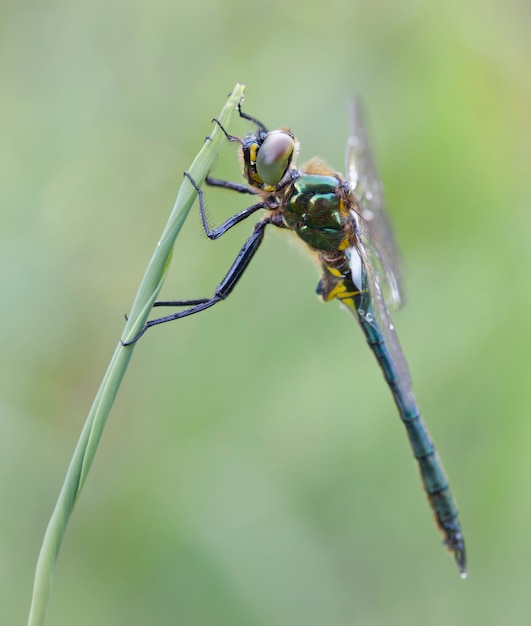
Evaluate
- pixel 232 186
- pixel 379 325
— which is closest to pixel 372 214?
pixel 379 325

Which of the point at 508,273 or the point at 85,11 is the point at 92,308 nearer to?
the point at 85,11

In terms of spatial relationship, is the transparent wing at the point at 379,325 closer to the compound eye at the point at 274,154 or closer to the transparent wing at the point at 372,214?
the transparent wing at the point at 372,214

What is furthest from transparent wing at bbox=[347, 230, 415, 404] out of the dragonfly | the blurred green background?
the blurred green background

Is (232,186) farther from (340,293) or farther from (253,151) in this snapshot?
(340,293)

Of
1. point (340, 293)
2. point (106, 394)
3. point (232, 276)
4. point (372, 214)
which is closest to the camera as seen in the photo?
point (106, 394)

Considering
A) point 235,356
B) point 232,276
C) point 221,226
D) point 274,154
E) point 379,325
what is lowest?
point 379,325

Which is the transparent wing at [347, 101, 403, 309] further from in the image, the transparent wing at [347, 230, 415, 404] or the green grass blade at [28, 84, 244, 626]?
the green grass blade at [28, 84, 244, 626]

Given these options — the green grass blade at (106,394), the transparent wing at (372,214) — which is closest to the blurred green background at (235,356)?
the transparent wing at (372,214)

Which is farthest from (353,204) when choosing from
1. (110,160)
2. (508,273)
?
(110,160)
